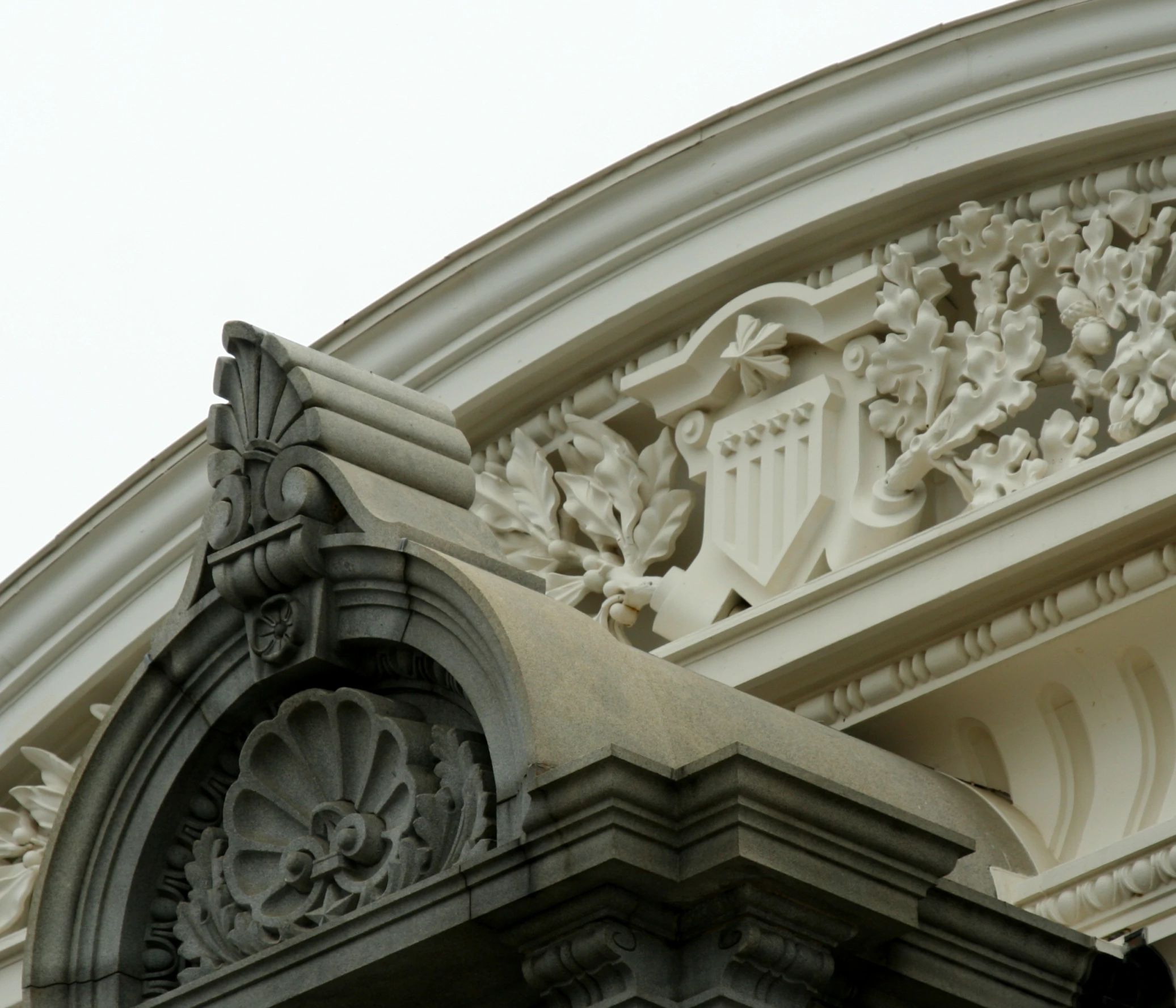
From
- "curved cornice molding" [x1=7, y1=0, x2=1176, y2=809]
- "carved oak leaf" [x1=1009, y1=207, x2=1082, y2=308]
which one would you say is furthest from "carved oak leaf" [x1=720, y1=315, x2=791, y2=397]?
"carved oak leaf" [x1=1009, y1=207, x2=1082, y2=308]

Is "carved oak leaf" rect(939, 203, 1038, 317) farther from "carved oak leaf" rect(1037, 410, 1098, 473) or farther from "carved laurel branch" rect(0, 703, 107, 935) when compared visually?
"carved laurel branch" rect(0, 703, 107, 935)

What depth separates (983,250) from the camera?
5.90m

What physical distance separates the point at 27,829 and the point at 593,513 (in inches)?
87.5

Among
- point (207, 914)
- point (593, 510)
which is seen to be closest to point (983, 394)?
point (593, 510)

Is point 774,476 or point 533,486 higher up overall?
point 533,486

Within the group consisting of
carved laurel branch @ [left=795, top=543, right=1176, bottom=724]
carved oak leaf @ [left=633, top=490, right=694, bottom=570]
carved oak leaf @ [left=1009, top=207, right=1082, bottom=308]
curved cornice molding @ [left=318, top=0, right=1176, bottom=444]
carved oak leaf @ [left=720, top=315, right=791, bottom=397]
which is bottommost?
carved laurel branch @ [left=795, top=543, right=1176, bottom=724]

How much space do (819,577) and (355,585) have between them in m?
1.73

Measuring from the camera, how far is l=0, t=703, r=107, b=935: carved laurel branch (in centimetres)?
741

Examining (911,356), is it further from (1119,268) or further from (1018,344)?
(1119,268)

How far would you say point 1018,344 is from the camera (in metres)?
5.73

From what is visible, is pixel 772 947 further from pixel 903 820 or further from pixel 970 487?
pixel 970 487

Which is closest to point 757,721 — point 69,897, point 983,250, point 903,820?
point 903,820

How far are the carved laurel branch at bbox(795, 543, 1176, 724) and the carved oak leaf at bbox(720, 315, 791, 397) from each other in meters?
0.88

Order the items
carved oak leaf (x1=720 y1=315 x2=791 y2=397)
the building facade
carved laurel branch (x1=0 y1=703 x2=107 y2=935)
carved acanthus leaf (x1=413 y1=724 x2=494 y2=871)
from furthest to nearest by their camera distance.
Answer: carved laurel branch (x1=0 y1=703 x2=107 y2=935) < carved oak leaf (x1=720 y1=315 x2=791 y2=397) < carved acanthus leaf (x1=413 y1=724 x2=494 y2=871) < the building facade
